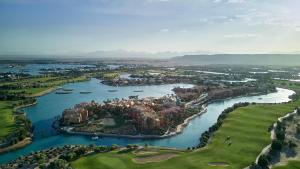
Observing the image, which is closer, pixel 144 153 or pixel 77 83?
pixel 144 153

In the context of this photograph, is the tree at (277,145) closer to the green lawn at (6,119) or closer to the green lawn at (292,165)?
the green lawn at (292,165)

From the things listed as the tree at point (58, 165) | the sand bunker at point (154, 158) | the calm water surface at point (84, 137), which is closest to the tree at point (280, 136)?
the calm water surface at point (84, 137)

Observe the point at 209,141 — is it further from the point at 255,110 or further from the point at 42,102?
the point at 42,102

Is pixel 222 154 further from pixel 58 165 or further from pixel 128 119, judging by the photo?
pixel 128 119

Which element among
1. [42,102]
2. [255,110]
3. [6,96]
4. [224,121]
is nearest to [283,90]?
[255,110]

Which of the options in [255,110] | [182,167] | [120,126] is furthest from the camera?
[255,110]

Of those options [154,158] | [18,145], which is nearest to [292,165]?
[154,158]

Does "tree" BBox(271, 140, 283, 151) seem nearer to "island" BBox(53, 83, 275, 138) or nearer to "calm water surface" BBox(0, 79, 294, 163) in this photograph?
"calm water surface" BBox(0, 79, 294, 163)
